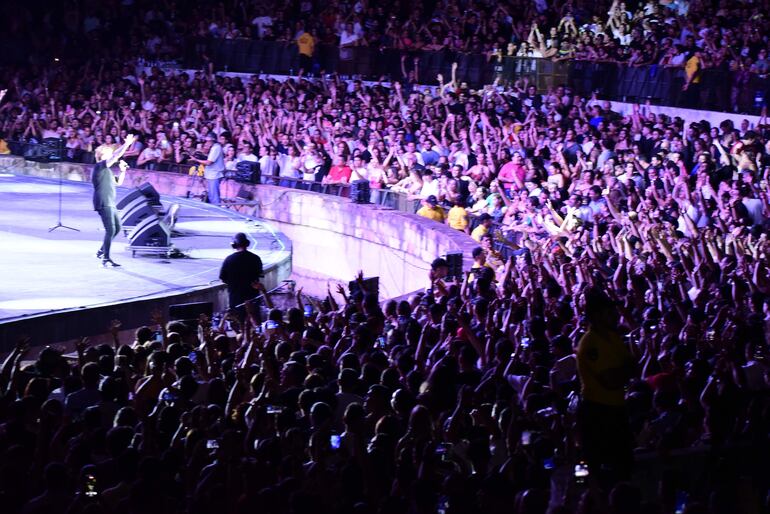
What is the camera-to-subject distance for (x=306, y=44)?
27719 mm

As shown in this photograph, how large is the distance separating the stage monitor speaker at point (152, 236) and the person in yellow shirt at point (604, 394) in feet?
37.8

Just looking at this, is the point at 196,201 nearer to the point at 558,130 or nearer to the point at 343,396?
the point at 558,130

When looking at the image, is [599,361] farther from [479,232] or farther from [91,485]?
[479,232]

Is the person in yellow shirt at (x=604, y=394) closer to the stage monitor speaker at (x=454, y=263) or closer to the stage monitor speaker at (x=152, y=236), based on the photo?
the stage monitor speaker at (x=454, y=263)

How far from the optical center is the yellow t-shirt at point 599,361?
266 inches

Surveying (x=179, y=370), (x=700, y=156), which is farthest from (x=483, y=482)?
(x=700, y=156)

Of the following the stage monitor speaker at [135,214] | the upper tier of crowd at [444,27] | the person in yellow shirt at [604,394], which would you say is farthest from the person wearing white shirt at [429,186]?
the person in yellow shirt at [604,394]

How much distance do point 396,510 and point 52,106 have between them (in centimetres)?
2437

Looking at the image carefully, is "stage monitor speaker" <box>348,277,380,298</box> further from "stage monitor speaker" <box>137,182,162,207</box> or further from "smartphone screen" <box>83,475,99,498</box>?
"stage monitor speaker" <box>137,182,162,207</box>

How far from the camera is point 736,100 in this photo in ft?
66.2

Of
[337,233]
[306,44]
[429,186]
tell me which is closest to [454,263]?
[429,186]

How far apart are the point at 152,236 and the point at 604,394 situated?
11950 millimetres

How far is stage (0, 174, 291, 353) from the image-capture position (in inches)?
570

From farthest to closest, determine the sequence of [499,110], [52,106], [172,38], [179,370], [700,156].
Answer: [172,38], [52,106], [499,110], [700,156], [179,370]
